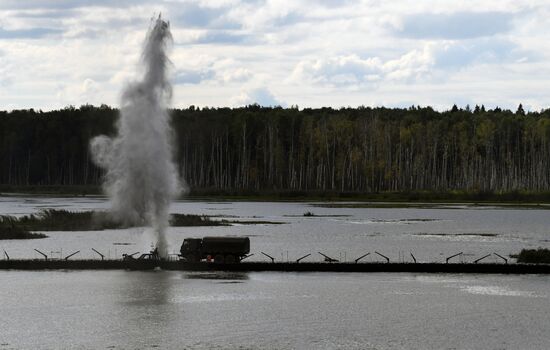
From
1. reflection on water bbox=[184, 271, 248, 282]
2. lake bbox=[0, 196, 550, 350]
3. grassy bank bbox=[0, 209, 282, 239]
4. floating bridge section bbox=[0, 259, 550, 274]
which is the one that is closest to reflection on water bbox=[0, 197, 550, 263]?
lake bbox=[0, 196, 550, 350]

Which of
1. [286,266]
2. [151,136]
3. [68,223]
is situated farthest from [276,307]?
[68,223]

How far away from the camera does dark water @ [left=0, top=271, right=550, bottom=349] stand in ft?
178

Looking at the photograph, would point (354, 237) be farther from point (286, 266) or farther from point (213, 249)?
point (213, 249)

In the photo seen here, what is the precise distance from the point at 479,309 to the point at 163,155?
32.4 meters

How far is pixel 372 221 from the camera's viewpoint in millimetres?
153125

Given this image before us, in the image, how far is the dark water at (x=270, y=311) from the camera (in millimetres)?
54219

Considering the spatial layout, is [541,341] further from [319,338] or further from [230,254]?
[230,254]

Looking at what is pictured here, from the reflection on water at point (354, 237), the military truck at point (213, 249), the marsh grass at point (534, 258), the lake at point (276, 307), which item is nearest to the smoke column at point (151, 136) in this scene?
the military truck at point (213, 249)

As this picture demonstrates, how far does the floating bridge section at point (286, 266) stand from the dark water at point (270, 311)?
84 centimetres

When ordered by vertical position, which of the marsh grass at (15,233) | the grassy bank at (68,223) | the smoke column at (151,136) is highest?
the smoke column at (151,136)

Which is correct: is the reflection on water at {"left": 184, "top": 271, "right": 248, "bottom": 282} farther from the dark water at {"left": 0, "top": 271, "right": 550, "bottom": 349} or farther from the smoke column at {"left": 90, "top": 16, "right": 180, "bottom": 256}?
the smoke column at {"left": 90, "top": 16, "right": 180, "bottom": 256}

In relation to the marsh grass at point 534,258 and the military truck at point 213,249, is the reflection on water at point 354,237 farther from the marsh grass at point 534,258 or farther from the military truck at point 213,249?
the military truck at point 213,249

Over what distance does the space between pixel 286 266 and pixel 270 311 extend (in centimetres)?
1890

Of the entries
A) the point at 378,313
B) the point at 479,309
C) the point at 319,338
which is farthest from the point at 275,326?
the point at 479,309
